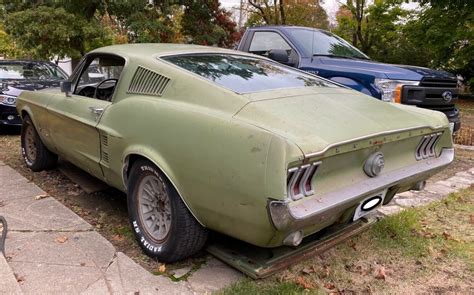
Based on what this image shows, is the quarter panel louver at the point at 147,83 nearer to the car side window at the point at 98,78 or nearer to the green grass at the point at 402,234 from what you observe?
the car side window at the point at 98,78

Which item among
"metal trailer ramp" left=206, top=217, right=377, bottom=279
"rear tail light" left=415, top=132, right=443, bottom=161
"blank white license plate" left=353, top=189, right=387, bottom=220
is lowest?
"metal trailer ramp" left=206, top=217, right=377, bottom=279

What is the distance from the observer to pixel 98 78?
4762 mm

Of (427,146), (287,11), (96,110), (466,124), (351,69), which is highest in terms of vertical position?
(287,11)

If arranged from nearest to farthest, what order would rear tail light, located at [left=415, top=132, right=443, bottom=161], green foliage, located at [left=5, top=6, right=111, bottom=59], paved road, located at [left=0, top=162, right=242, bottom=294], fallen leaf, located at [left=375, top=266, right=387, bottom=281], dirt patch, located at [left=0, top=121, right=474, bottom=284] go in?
1. paved road, located at [left=0, top=162, right=242, bottom=294]
2. fallen leaf, located at [left=375, top=266, right=387, bottom=281]
3. dirt patch, located at [left=0, top=121, right=474, bottom=284]
4. rear tail light, located at [left=415, top=132, right=443, bottom=161]
5. green foliage, located at [left=5, top=6, right=111, bottom=59]

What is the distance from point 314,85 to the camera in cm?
366

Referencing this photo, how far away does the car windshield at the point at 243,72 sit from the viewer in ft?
10.5

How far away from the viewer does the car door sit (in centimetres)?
384

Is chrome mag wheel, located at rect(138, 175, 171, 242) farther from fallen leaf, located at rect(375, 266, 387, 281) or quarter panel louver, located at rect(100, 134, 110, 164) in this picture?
fallen leaf, located at rect(375, 266, 387, 281)

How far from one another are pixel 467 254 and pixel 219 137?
2.31m

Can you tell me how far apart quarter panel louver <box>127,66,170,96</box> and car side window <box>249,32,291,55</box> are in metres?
3.62

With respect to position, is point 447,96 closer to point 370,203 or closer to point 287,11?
point 370,203

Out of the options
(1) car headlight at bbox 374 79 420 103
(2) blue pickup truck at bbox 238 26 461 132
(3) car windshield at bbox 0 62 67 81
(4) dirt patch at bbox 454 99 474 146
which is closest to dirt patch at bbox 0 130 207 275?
(3) car windshield at bbox 0 62 67 81

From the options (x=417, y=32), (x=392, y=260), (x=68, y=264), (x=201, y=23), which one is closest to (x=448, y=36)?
(x=417, y=32)

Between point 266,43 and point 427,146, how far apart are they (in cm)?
396
